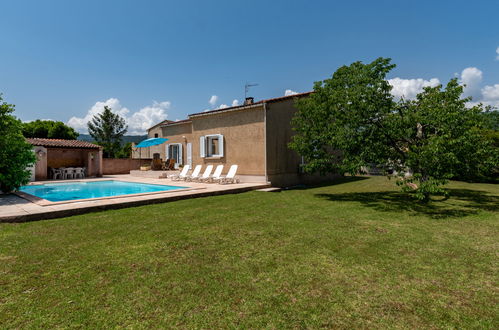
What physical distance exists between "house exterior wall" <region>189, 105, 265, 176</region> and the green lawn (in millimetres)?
7547

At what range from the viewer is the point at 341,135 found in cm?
934

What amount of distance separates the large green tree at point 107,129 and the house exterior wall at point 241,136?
38.7m

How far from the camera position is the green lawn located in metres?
2.46

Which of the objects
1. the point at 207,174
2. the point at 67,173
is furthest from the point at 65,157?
the point at 207,174

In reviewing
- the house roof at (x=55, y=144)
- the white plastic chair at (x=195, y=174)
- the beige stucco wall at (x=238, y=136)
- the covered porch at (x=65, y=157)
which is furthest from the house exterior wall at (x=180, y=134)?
the house roof at (x=55, y=144)

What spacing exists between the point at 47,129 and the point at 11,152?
121 ft

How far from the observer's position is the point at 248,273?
338 centimetres

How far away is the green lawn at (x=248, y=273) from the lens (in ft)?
8.08

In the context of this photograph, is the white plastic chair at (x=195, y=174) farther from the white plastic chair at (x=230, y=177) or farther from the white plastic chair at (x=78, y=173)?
the white plastic chair at (x=78, y=173)

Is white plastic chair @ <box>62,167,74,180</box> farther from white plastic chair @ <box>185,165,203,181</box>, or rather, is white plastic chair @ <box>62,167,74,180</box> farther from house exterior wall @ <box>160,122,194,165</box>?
white plastic chair @ <box>185,165,203,181</box>

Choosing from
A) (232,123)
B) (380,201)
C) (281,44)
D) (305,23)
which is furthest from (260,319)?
(281,44)

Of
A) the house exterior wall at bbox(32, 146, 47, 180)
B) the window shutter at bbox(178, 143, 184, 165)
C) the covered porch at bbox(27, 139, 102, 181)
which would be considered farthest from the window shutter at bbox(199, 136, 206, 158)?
the house exterior wall at bbox(32, 146, 47, 180)

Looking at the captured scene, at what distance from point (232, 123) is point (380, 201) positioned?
870 centimetres

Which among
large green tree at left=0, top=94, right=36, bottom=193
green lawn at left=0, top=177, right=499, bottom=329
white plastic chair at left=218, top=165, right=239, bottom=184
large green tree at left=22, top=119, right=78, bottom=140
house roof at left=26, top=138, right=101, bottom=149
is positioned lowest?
green lawn at left=0, top=177, right=499, bottom=329
